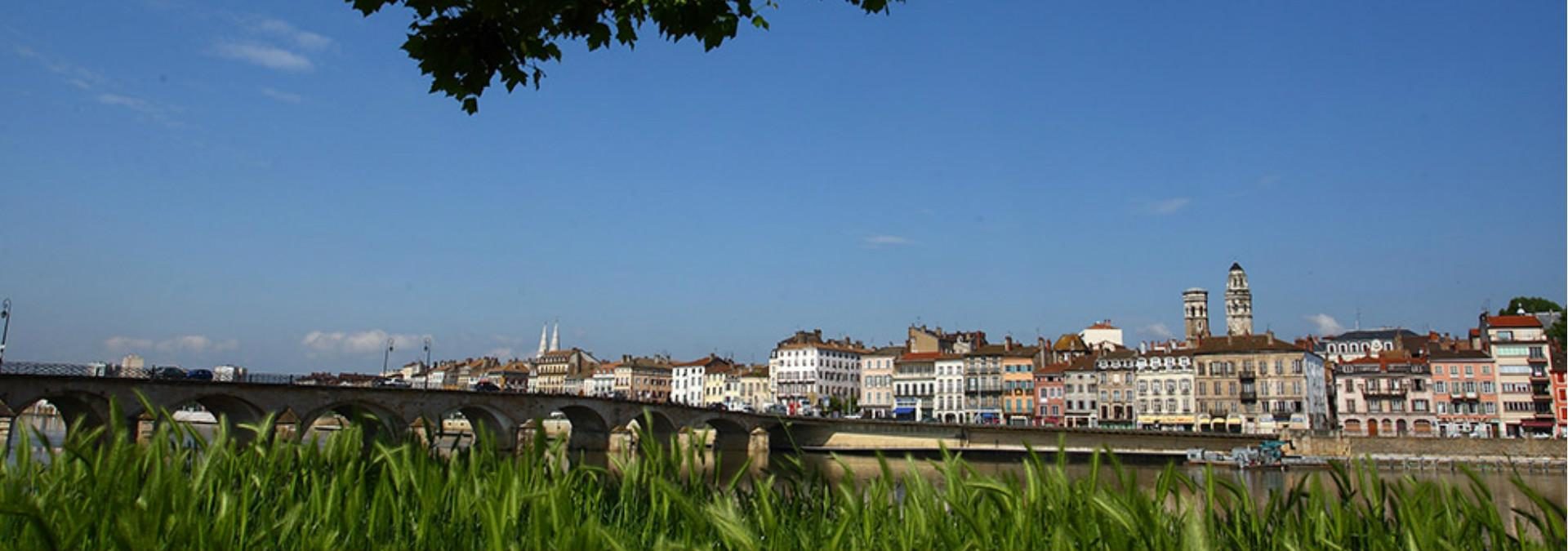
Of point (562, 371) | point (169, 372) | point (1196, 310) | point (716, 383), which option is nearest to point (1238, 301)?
point (1196, 310)

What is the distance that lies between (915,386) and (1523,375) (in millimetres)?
43758

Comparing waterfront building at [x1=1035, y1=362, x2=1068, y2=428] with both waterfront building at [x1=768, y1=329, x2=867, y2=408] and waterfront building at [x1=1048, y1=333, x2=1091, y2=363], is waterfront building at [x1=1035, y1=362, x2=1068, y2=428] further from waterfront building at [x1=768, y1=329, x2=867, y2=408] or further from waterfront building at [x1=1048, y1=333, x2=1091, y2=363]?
waterfront building at [x1=768, y1=329, x2=867, y2=408]

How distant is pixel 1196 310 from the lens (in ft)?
425

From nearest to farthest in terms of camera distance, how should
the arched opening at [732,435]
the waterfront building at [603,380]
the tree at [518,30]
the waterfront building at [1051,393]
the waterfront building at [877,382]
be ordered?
the tree at [518,30]
the arched opening at [732,435]
the waterfront building at [1051,393]
the waterfront building at [877,382]
the waterfront building at [603,380]

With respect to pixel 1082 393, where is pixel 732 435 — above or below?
below

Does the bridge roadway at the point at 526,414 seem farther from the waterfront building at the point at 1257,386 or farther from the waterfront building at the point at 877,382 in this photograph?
the waterfront building at the point at 877,382

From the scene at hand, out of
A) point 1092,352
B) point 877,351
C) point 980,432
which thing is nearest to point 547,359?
point 877,351

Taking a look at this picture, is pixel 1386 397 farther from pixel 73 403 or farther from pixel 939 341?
pixel 73 403

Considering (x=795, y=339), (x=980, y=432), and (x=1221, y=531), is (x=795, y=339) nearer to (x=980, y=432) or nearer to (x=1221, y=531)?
(x=980, y=432)

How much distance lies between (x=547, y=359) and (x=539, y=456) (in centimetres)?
14869

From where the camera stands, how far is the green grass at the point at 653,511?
10.8ft

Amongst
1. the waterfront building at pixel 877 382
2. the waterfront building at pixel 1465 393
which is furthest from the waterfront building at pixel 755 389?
the waterfront building at pixel 1465 393

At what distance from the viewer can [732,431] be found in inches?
2776

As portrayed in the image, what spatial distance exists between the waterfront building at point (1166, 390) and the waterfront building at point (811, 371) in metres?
33.2
